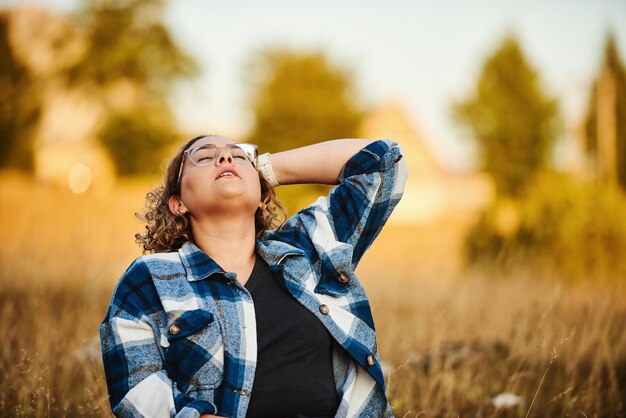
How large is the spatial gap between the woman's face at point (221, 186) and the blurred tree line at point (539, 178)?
14.3 feet

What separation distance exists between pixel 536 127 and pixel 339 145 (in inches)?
871

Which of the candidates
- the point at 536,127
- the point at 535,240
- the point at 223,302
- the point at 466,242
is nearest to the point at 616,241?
the point at 535,240

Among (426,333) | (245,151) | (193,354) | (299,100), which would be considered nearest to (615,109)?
(299,100)

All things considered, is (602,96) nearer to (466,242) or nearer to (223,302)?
(466,242)

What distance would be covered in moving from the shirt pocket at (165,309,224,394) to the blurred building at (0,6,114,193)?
20.7 metres

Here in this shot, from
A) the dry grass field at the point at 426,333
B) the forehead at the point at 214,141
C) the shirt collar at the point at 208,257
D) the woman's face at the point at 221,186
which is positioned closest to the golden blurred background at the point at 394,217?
the dry grass field at the point at 426,333

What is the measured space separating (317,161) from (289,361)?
845mm

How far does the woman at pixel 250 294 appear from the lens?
1812mm

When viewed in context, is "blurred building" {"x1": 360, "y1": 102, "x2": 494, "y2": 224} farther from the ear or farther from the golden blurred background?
the ear

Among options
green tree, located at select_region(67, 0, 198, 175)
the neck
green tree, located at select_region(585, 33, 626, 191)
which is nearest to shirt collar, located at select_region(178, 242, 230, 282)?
the neck

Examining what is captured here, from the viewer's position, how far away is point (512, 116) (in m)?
22.4

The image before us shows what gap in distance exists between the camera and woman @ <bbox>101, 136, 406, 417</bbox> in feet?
5.95

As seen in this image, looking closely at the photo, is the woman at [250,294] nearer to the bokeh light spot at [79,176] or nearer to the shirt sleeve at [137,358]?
the shirt sleeve at [137,358]

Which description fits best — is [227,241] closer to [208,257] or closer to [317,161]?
[208,257]
